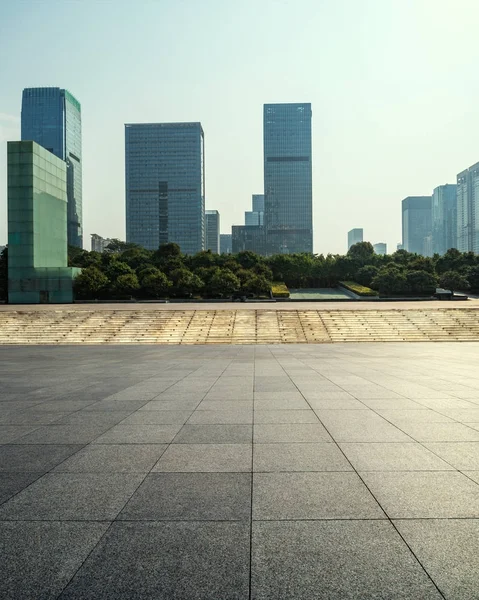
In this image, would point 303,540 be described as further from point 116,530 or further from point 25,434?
point 25,434

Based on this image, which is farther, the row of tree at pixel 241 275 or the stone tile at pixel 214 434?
the row of tree at pixel 241 275

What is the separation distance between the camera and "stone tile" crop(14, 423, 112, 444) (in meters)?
6.31

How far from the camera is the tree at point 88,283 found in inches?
2000

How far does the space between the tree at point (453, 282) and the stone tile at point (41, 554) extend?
6504cm

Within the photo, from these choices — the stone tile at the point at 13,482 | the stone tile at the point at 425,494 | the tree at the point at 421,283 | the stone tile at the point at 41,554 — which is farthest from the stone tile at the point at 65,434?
the tree at the point at 421,283

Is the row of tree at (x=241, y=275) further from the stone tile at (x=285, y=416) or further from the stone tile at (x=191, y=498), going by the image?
the stone tile at (x=191, y=498)

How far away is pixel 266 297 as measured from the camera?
57.3 metres

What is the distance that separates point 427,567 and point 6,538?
10.7 feet

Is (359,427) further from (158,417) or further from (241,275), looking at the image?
(241,275)

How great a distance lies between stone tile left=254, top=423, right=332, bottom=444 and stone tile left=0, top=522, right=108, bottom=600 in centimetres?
301

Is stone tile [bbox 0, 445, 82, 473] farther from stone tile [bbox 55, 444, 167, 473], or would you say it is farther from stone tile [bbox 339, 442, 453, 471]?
stone tile [bbox 339, 442, 453, 471]

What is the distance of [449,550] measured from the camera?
335cm

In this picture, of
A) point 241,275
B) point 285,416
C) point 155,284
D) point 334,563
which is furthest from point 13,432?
point 241,275

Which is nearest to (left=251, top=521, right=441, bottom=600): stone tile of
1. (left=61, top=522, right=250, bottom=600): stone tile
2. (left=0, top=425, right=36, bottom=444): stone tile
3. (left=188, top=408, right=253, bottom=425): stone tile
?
(left=61, top=522, right=250, bottom=600): stone tile
